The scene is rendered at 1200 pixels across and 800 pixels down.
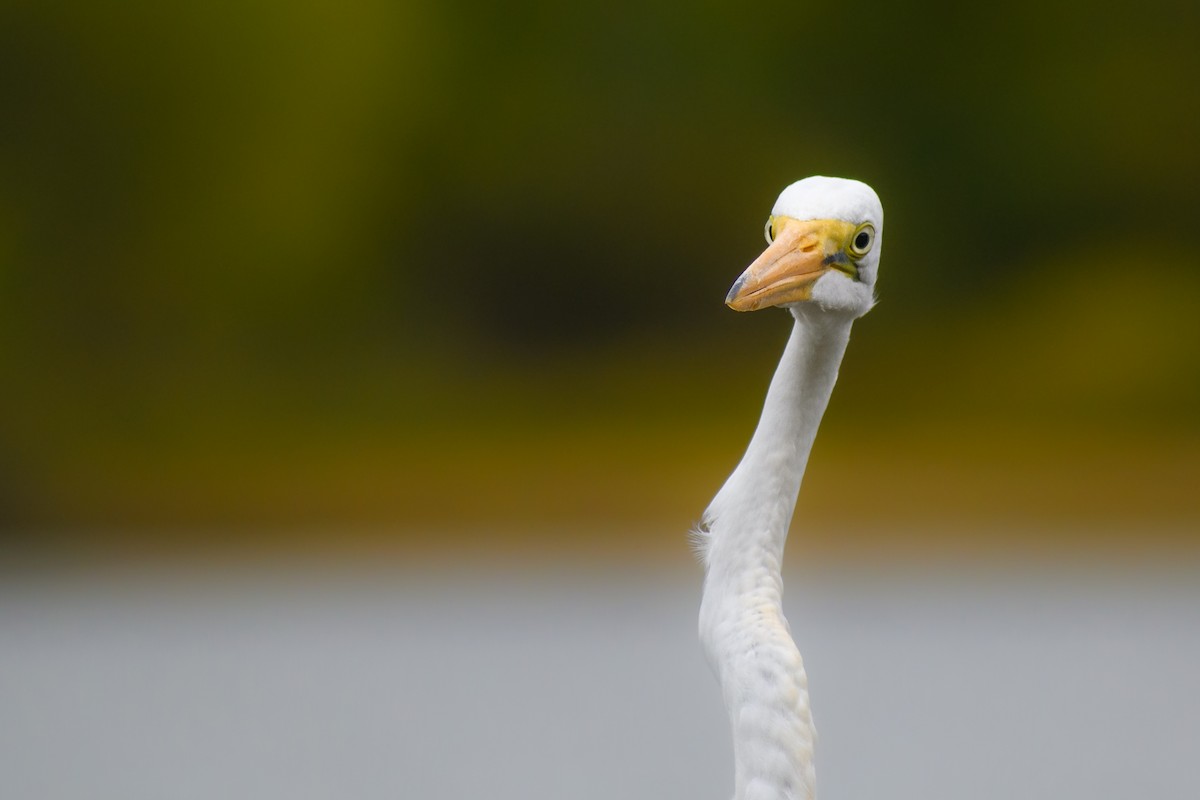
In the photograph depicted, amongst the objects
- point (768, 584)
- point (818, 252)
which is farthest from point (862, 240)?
point (768, 584)

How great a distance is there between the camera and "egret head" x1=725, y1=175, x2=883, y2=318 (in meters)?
0.54

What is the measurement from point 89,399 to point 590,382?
28.2 inches

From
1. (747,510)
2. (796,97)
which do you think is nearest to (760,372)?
(796,97)

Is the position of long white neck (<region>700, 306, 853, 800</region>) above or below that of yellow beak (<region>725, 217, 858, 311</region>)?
below

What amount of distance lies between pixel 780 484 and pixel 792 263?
0.12 meters

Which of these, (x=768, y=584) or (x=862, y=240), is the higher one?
(x=862, y=240)

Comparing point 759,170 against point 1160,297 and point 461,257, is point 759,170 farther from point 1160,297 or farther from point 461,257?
point 1160,297

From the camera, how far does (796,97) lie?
5.84 feet

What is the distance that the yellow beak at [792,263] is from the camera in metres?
0.54

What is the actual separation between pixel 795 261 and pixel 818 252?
1 cm

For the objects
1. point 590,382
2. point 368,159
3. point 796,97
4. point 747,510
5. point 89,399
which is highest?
point 796,97

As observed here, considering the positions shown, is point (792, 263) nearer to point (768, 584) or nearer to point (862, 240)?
point (862, 240)

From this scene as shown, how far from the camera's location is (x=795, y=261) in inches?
21.5

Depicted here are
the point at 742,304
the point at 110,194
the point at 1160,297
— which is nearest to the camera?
the point at 742,304
